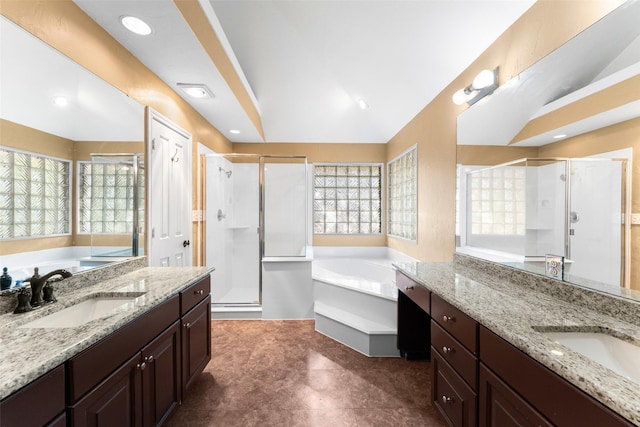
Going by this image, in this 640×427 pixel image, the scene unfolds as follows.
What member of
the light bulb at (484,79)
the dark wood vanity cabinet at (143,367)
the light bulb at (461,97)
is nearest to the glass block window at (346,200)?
the light bulb at (461,97)

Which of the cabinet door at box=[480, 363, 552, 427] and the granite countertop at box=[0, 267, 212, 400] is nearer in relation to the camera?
the granite countertop at box=[0, 267, 212, 400]

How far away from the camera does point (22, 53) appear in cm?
111

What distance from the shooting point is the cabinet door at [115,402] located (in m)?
0.87

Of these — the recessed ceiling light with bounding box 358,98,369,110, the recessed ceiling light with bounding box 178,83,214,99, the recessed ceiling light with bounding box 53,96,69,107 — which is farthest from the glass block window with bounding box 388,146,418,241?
the recessed ceiling light with bounding box 53,96,69,107

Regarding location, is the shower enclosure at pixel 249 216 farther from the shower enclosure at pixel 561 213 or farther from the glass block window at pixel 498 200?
the shower enclosure at pixel 561 213

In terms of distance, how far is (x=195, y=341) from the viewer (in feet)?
5.62

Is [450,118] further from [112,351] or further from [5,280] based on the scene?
[5,280]

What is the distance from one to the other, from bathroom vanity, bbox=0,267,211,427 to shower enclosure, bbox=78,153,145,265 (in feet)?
0.72

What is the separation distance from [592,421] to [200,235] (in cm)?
309

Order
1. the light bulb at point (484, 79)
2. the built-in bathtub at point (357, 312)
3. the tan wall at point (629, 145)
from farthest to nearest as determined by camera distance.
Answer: the built-in bathtub at point (357, 312)
the light bulb at point (484, 79)
the tan wall at point (629, 145)

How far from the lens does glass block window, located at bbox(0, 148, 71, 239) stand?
1.07 metres

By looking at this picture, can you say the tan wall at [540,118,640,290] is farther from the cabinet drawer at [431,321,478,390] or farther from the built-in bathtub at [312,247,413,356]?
the built-in bathtub at [312,247,413,356]

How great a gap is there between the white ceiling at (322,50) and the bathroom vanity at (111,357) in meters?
1.48

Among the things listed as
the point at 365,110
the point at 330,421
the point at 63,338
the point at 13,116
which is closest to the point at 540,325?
the point at 330,421
